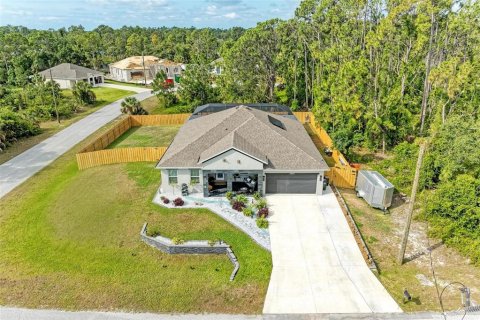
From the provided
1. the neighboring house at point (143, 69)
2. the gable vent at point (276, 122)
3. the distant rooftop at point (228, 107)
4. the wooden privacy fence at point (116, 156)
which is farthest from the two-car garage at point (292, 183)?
the neighboring house at point (143, 69)

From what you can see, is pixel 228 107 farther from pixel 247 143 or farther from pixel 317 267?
pixel 317 267

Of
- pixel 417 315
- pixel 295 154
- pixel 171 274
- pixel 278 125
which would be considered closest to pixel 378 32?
pixel 278 125

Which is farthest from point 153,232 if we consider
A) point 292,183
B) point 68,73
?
point 68,73

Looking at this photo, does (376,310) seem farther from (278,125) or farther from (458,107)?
(458,107)

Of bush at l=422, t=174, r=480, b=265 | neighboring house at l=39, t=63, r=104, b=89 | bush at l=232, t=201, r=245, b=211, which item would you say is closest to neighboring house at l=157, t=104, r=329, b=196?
bush at l=232, t=201, r=245, b=211

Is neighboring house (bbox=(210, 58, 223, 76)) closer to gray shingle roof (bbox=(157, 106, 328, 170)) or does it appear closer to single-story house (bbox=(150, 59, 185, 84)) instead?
single-story house (bbox=(150, 59, 185, 84))

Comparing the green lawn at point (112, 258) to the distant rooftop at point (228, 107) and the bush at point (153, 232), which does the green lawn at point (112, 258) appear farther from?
the distant rooftop at point (228, 107)

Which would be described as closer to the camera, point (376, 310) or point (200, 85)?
point (376, 310)
